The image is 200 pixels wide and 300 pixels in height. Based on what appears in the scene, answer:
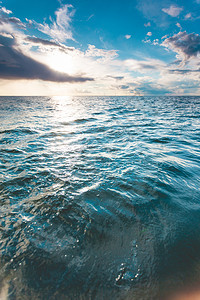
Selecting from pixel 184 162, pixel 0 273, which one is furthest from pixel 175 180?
pixel 0 273

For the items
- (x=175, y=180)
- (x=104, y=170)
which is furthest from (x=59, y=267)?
(x=175, y=180)

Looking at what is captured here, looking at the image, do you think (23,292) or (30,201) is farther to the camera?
(30,201)

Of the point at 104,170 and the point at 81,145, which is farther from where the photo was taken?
the point at 81,145

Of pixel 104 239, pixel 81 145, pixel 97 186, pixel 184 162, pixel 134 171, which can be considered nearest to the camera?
pixel 104 239

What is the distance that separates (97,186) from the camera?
4227 millimetres

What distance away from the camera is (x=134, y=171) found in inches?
202

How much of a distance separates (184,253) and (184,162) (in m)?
4.36

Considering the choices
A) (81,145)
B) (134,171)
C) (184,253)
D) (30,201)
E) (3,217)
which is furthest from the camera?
(81,145)

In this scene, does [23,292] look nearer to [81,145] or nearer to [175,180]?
[175,180]

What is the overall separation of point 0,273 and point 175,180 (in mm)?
4803

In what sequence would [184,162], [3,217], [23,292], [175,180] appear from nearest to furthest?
[23,292] → [3,217] → [175,180] → [184,162]

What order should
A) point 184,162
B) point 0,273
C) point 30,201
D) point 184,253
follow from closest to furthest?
point 0,273 < point 184,253 < point 30,201 < point 184,162

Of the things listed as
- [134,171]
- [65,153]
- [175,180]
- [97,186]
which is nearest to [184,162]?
[175,180]

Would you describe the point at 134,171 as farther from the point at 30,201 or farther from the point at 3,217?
the point at 3,217
